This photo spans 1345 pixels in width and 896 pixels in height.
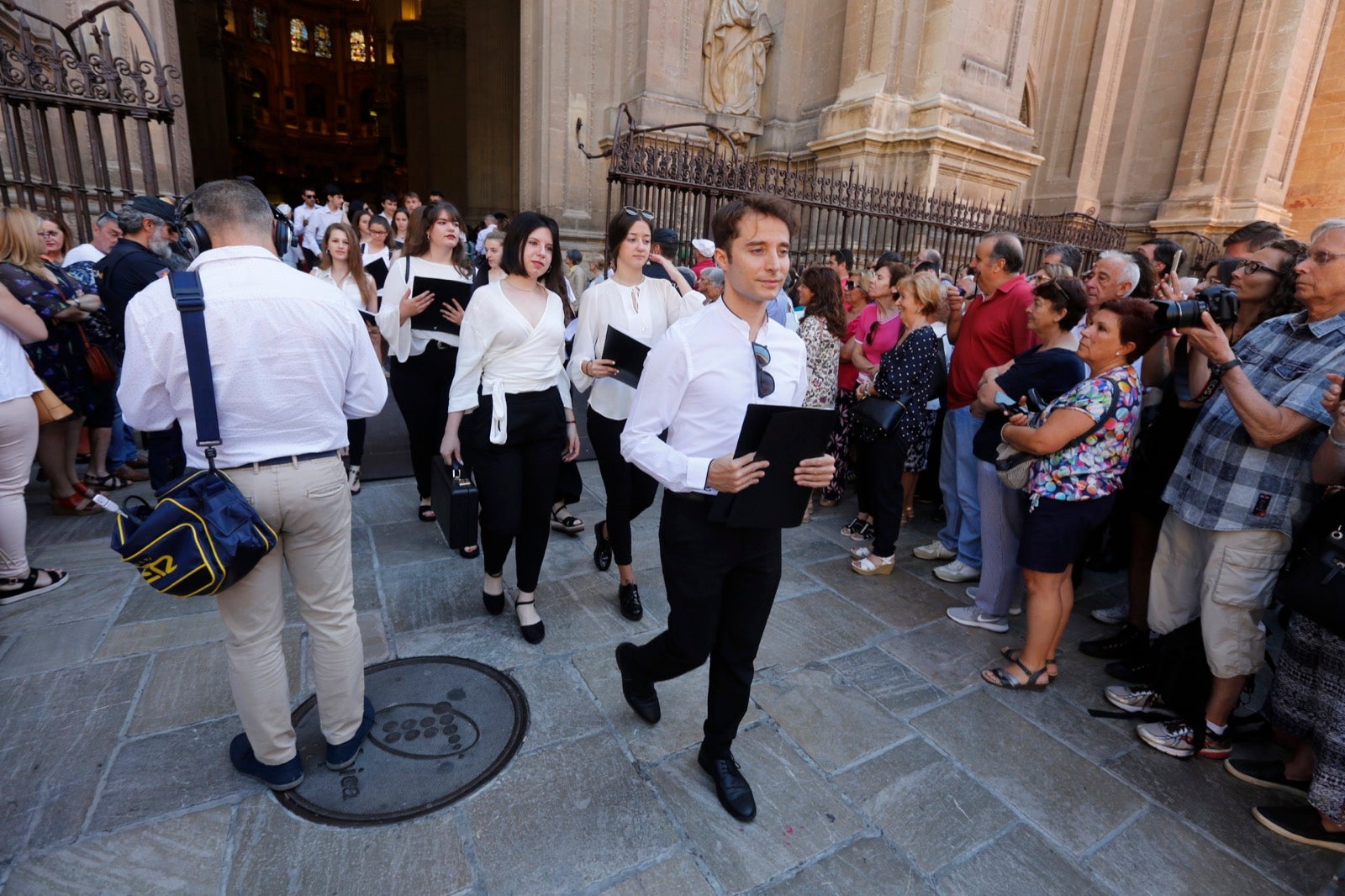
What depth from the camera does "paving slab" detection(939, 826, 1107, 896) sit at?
7.21ft

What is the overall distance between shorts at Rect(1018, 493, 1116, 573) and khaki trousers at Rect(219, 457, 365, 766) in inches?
120

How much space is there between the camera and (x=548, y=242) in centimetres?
321

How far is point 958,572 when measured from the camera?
14.5 ft

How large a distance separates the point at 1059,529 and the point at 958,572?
1.42 metres

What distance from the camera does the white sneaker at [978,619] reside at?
3852 mm

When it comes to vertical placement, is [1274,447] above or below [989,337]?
below

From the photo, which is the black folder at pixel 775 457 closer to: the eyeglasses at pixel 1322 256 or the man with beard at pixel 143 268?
the eyeglasses at pixel 1322 256

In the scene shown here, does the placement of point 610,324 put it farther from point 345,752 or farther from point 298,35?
point 298,35

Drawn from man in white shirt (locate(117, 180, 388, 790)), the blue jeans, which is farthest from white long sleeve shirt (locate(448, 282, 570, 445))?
the blue jeans

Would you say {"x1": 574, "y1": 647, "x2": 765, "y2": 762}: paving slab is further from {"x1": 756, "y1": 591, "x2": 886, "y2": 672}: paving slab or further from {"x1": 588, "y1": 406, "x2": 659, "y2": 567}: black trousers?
{"x1": 588, "y1": 406, "x2": 659, "y2": 567}: black trousers

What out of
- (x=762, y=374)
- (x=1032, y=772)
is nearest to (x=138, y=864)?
(x=762, y=374)

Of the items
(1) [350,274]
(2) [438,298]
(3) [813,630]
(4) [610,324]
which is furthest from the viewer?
(1) [350,274]

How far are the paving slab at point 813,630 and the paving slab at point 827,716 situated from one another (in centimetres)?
13

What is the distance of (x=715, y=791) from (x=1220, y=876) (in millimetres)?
1814
